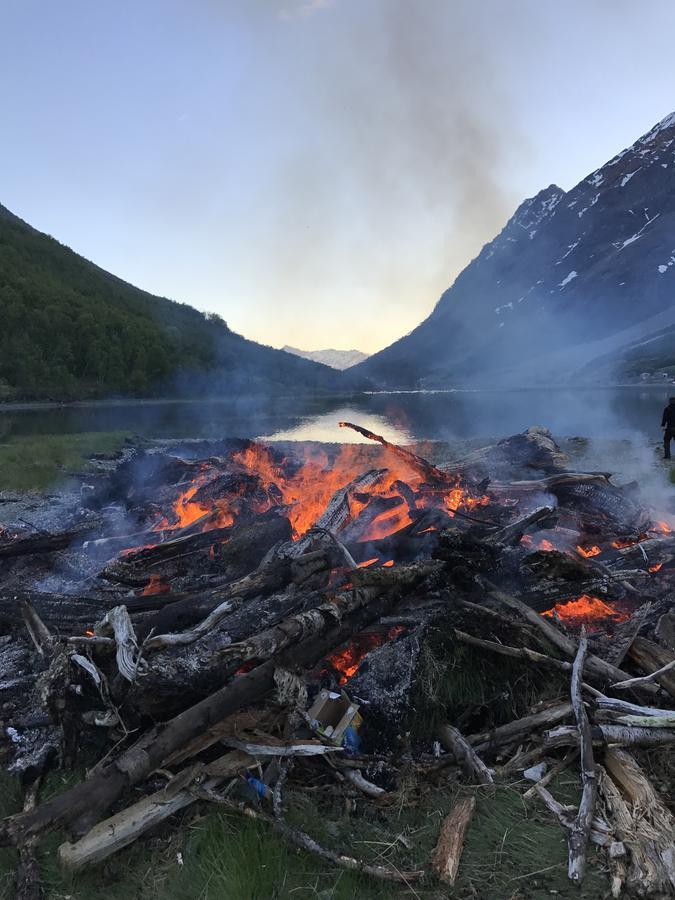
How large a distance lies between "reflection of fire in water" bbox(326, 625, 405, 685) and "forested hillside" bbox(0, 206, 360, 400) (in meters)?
90.8

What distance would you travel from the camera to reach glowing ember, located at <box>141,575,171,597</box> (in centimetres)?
742

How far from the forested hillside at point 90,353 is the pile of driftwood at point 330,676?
89.2m

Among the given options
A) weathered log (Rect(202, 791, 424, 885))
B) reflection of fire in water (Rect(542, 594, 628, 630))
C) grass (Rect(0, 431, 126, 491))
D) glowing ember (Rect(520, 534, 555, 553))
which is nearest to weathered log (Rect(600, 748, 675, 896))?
weathered log (Rect(202, 791, 424, 885))

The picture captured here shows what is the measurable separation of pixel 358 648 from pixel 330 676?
58 centimetres

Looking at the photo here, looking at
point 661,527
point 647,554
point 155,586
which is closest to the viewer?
point 647,554

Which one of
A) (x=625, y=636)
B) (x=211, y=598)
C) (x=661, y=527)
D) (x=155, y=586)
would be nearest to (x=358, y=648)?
(x=211, y=598)

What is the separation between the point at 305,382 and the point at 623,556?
11916cm

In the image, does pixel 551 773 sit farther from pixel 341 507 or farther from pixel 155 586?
pixel 341 507

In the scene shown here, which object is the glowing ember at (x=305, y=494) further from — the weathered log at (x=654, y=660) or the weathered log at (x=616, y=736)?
the weathered log at (x=616, y=736)

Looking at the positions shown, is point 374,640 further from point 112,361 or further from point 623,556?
point 112,361

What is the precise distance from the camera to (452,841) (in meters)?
3.48

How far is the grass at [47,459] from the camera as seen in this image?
16219mm

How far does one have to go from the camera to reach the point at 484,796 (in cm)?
390

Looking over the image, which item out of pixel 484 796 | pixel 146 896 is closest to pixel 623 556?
pixel 484 796
